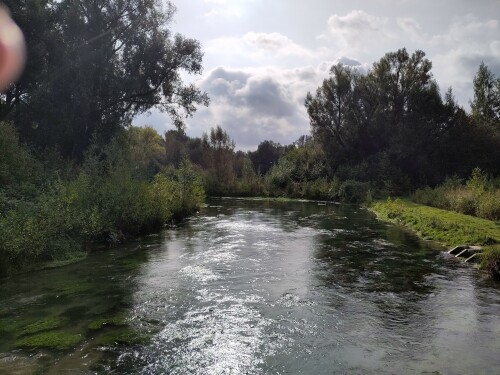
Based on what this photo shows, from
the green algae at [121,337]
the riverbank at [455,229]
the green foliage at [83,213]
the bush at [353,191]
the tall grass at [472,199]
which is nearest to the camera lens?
the green algae at [121,337]

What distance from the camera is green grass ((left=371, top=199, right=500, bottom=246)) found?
55.0ft

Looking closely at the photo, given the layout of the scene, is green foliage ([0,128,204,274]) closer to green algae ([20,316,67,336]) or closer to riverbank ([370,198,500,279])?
green algae ([20,316,67,336])

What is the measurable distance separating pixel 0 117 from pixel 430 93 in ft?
141

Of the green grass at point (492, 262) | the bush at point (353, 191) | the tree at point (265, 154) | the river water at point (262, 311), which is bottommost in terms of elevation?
the river water at point (262, 311)

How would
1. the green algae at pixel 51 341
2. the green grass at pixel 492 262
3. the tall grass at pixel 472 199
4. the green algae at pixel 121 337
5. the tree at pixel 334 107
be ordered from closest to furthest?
the green algae at pixel 51 341 → the green algae at pixel 121 337 → the green grass at pixel 492 262 → the tall grass at pixel 472 199 → the tree at pixel 334 107

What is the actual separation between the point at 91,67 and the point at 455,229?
76.5 ft

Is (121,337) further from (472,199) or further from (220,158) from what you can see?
(220,158)

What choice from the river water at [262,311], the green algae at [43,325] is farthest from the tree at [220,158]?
the green algae at [43,325]

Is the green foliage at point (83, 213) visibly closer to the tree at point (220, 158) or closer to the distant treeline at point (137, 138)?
the distant treeline at point (137, 138)

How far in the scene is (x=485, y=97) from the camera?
55.6 meters

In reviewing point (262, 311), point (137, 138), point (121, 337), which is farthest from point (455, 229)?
point (137, 138)

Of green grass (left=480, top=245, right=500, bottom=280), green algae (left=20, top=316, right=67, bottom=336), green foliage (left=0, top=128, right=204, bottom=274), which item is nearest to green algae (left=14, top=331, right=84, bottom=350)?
green algae (left=20, top=316, right=67, bottom=336)

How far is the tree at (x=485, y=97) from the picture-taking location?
54.8m

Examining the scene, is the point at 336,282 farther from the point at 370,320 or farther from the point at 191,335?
the point at 191,335
